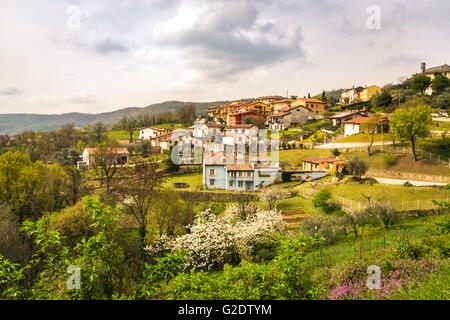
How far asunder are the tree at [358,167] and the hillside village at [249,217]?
138 mm

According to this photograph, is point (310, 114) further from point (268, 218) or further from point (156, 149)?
point (268, 218)

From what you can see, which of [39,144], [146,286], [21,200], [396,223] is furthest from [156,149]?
[146,286]

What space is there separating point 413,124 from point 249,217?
2593 cm

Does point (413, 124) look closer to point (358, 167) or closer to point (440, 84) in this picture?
point (358, 167)

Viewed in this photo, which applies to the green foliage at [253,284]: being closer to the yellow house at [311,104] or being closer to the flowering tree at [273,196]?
the flowering tree at [273,196]

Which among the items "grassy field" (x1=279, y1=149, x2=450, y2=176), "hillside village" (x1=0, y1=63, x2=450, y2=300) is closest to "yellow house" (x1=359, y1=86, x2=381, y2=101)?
"hillside village" (x1=0, y1=63, x2=450, y2=300)

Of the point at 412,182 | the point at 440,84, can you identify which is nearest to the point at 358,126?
the point at 412,182

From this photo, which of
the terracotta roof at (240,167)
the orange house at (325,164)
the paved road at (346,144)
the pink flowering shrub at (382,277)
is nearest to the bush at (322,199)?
the orange house at (325,164)

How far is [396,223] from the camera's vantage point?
21.2 meters

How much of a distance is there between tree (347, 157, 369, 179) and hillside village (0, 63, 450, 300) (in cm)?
14

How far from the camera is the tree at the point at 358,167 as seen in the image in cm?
3275

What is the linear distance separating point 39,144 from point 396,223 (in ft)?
262

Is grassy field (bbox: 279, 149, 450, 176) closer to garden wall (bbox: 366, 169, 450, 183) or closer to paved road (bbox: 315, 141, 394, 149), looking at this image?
garden wall (bbox: 366, 169, 450, 183)

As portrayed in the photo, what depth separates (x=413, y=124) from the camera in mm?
32469
